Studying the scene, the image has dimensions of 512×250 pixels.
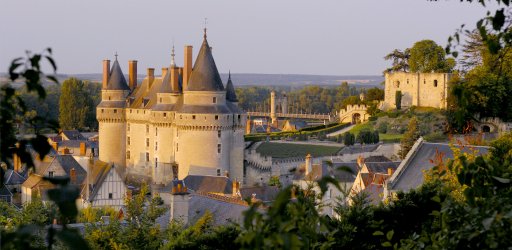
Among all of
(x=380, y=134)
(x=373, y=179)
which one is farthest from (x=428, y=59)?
(x=373, y=179)

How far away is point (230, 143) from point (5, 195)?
31.7 ft

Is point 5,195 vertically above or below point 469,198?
below

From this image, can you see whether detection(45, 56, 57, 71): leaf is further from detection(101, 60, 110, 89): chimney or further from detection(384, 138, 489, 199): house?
detection(101, 60, 110, 89): chimney

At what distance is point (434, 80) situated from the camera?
2036 inches

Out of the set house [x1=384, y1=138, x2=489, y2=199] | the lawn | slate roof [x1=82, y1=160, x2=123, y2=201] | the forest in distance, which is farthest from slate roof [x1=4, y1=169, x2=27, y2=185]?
house [x1=384, y1=138, x2=489, y2=199]

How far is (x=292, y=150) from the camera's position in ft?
149

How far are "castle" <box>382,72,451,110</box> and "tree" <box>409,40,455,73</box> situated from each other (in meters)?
2.41

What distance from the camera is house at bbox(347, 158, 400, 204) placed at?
21886mm

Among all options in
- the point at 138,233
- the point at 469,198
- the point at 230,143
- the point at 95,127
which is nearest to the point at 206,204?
Answer: the point at 138,233

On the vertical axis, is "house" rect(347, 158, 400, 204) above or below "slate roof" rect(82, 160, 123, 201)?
above

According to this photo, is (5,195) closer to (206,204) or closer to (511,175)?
(206,204)

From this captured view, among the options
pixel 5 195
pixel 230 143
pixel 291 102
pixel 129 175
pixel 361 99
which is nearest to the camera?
pixel 5 195

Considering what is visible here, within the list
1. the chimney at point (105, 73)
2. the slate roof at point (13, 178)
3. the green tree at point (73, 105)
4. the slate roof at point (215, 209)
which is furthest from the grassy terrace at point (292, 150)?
the green tree at point (73, 105)

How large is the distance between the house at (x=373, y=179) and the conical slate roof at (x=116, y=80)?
14.4 metres
